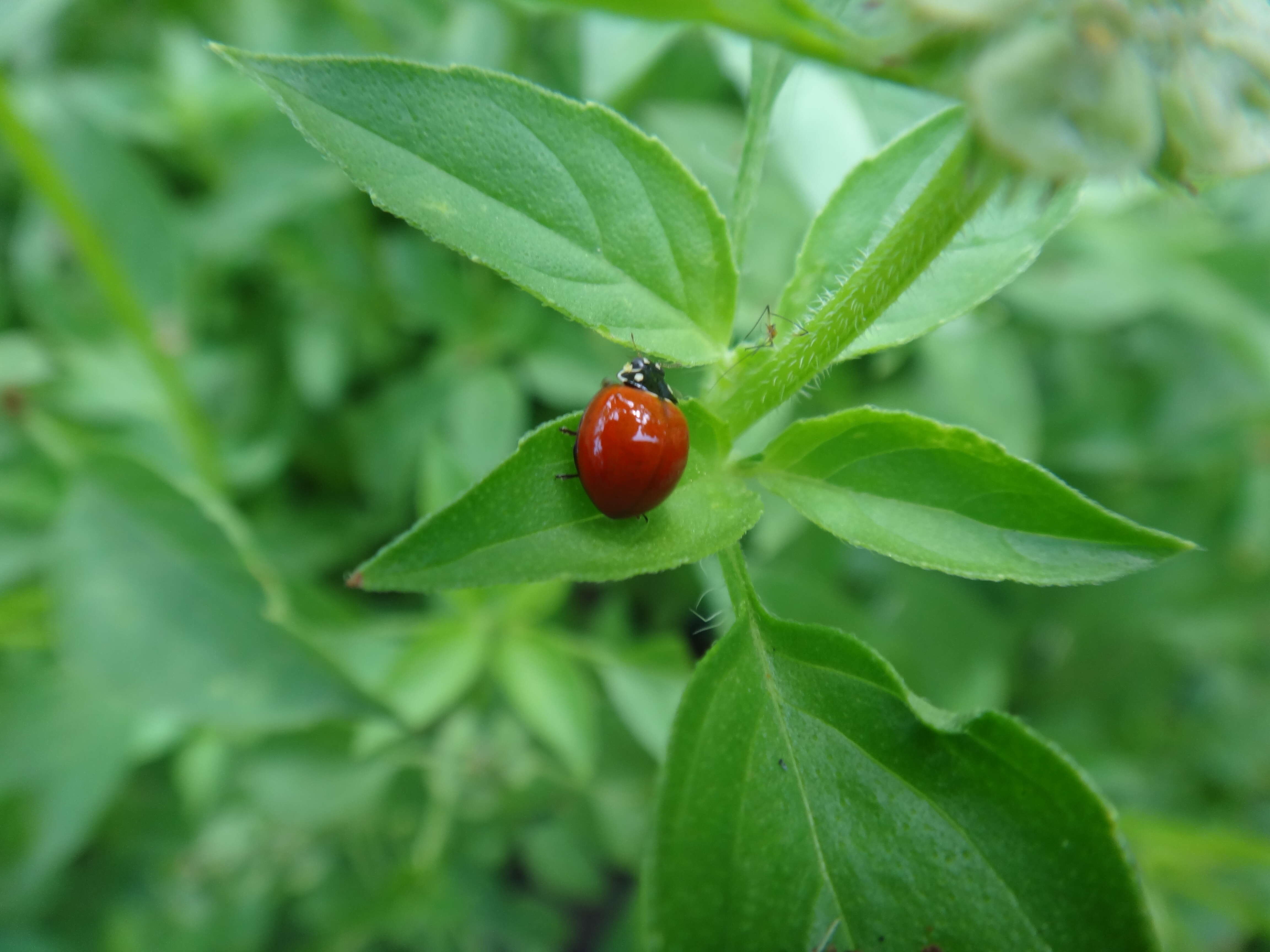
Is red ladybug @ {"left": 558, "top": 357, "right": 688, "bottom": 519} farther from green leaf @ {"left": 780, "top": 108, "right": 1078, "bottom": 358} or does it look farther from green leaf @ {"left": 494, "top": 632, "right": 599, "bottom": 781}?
green leaf @ {"left": 494, "top": 632, "right": 599, "bottom": 781}

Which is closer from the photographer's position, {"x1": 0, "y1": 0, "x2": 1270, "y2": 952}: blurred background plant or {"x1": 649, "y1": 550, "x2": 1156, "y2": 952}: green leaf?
{"x1": 649, "y1": 550, "x2": 1156, "y2": 952}: green leaf

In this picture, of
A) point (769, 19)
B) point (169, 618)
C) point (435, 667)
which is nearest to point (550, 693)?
point (435, 667)

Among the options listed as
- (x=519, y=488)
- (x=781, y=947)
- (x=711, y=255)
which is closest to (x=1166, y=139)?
(x=711, y=255)

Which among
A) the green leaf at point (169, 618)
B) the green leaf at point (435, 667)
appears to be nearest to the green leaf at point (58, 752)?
the green leaf at point (169, 618)

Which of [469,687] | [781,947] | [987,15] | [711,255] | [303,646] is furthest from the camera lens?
[469,687]

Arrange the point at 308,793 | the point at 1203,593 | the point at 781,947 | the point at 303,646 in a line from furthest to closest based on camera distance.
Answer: the point at 1203,593
the point at 308,793
the point at 303,646
the point at 781,947

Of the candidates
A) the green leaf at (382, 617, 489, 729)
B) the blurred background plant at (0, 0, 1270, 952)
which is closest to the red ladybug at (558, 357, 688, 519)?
the blurred background plant at (0, 0, 1270, 952)

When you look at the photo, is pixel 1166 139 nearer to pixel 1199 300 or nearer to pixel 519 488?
pixel 519 488
